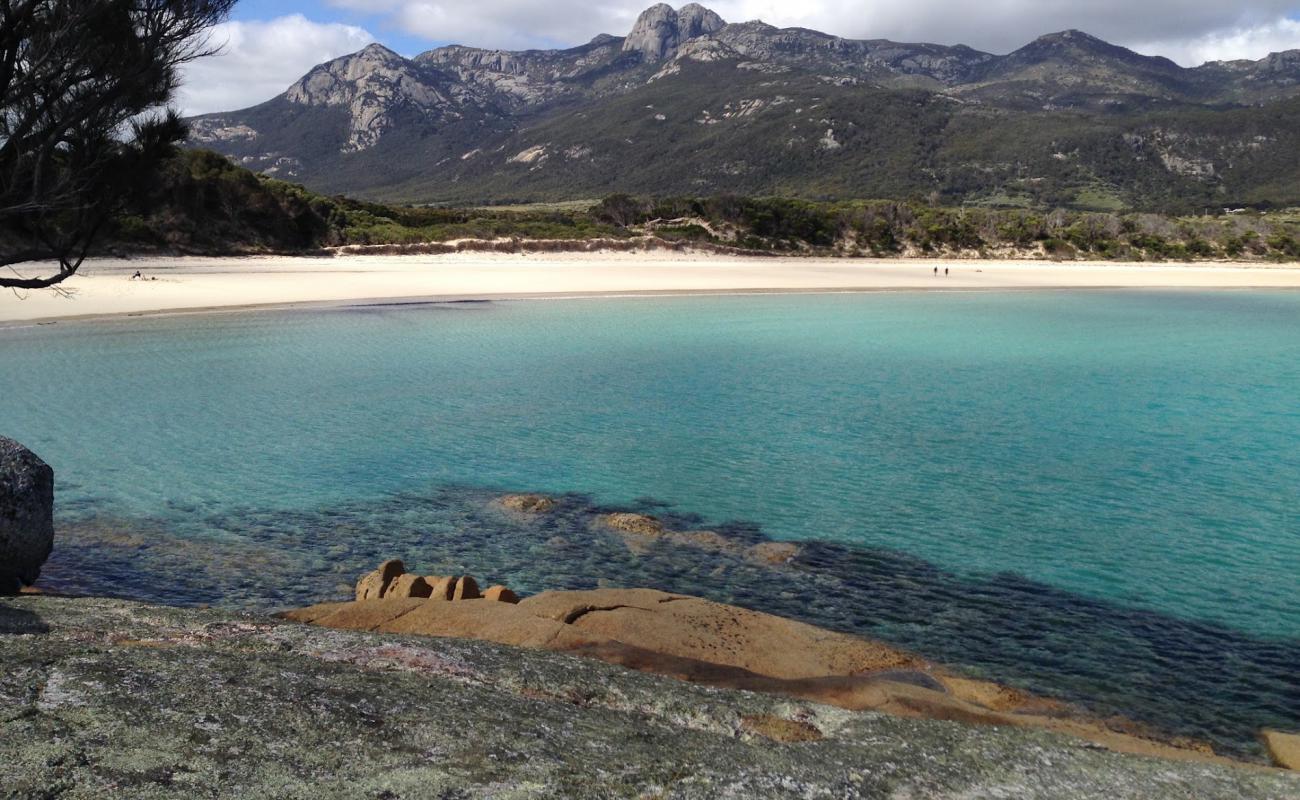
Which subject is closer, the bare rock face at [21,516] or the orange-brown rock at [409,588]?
the bare rock face at [21,516]

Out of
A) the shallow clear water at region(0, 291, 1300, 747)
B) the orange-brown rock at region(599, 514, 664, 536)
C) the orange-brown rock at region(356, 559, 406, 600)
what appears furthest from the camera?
the orange-brown rock at region(599, 514, 664, 536)

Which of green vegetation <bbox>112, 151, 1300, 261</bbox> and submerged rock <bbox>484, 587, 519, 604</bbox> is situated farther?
green vegetation <bbox>112, 151, 1300, 261</bbox>

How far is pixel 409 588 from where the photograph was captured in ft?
24.2

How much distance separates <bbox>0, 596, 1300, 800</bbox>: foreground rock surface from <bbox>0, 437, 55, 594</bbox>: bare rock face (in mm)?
2672

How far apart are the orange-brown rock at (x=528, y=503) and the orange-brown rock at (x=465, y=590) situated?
370cm

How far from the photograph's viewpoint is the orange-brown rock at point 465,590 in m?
7.32

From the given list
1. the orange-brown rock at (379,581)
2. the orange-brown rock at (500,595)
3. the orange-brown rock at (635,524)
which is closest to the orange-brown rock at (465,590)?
the orange-brown rock at (500,595)

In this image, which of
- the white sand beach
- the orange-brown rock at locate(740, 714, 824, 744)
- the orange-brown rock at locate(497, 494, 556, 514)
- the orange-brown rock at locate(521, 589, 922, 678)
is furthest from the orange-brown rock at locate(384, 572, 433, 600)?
the white sand beach

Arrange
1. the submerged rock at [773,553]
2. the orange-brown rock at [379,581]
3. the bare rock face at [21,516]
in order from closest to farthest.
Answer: the bare rock face at [21,516], the orange-brown rock at [379,581], the submerged rock at [773,553]

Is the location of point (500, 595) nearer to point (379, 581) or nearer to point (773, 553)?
point (379, 581)

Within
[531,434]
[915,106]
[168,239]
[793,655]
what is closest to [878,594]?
[793,655]

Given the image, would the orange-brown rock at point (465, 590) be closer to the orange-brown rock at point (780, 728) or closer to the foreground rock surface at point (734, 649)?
the foreground rock surface at point (734, 649)

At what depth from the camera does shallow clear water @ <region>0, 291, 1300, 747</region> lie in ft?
27.3

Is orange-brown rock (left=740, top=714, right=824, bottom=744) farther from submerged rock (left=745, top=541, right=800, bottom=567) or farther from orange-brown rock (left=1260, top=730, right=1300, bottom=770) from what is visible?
submerged rock (left=745, top=541, right=800, bottom=567)
